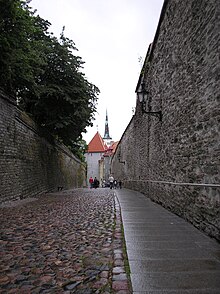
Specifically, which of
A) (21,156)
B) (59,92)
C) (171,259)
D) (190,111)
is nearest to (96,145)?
(59,92)

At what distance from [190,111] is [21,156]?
8.00 meters

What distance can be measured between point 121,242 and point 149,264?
993mm

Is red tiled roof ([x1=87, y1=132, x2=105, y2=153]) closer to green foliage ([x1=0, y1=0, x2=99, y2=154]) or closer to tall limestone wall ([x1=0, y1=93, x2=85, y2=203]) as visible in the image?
tall limestone wall ([x1=0, y1=93, x2=85, y2=203])

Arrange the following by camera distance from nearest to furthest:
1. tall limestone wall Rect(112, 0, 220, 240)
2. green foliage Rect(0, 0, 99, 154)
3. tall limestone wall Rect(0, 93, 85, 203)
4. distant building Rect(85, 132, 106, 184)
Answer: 1. tall limestone wall Rect(112, 0, 220, 240)
2. tall limestone wall Rect(0, 93, 85, 203)
3. green foliage Rect(0, 0, 99, 154)
4. distant building Rect(85, 132, 106, 184)

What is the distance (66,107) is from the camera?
48.9ft

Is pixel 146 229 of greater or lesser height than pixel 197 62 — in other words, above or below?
below

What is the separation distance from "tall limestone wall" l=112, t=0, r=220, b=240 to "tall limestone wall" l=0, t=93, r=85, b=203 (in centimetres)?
531

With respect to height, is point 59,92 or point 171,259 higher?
point 59,92

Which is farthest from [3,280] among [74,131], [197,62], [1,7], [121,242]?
[74,131]

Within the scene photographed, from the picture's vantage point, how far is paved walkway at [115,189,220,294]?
239 cm

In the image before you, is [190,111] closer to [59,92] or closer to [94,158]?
[59,92]

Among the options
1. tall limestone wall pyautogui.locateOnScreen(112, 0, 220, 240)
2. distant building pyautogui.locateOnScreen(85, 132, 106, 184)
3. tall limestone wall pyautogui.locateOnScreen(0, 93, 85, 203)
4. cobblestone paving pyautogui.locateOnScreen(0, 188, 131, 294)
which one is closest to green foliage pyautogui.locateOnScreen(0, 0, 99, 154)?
tall limestone wall pyautogui.locateOnScreen(0, 93, 85, 203)

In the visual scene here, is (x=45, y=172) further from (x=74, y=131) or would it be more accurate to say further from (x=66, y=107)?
(x=66, y=107)

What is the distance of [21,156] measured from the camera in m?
11.2
